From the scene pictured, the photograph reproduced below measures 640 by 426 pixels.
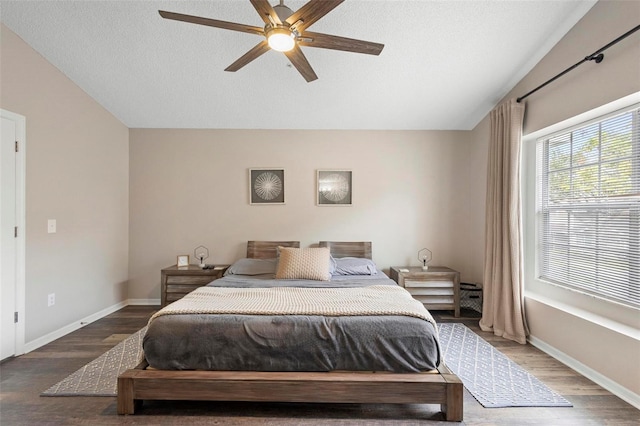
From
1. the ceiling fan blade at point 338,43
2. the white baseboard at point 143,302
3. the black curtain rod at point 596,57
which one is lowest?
the white baseboard at point 143,302

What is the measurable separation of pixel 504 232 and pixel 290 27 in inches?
109

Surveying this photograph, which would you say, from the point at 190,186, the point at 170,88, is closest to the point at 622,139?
the point at 170,88

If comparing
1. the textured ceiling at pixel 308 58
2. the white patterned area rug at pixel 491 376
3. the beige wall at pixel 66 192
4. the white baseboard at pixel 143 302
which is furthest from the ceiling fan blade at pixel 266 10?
the white baseboard at pixel 143 302

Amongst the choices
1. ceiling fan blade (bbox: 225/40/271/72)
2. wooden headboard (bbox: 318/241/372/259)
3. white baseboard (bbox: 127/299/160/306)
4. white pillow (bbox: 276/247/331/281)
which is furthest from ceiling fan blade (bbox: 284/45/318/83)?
white baseboard (bbox: 127/299/160/306)

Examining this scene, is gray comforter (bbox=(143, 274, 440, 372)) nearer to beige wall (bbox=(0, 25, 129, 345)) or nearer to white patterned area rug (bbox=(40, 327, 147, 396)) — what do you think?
white patterned area rug (bbox=(40, 327, 147, 396))

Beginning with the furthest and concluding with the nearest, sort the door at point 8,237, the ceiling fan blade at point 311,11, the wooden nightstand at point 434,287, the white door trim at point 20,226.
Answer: the wooden nightstand at point 434,287 → the white door trim at point 20,226 → the door at point 8,237 → the ceiling fan blade at point 311,11

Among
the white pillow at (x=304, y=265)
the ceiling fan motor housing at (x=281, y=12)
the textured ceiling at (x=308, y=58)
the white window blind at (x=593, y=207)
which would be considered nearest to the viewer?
the ceiling fan motor housing at (x=281, y=12)

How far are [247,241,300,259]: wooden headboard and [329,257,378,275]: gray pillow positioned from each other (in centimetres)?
75

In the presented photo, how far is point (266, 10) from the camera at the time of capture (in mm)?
1724

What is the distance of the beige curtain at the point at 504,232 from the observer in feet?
10.2

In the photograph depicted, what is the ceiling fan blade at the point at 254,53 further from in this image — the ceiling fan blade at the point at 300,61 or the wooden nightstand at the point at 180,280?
the wooden nightstand at the point at 180,280

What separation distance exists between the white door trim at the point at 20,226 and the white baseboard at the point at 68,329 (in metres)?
0.11

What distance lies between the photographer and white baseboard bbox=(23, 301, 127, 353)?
9.41ft

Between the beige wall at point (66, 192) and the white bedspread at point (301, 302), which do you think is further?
the beige wall at point (66, 192)
